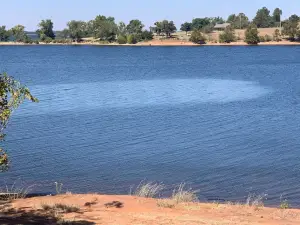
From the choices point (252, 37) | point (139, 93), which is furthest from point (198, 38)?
point (139, 93)

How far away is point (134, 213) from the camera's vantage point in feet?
47.2

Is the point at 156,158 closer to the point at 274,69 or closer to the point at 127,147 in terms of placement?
the point at 127,147

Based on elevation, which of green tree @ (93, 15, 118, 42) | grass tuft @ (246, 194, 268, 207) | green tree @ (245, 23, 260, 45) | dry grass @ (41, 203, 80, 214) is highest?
green tree @ (93, 15, 118, 42)

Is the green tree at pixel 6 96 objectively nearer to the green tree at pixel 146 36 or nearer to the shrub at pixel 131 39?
the shrub at pixel 131 39

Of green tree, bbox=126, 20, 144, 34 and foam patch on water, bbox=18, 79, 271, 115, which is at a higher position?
green tree, bbox=126, 20, 144, 34

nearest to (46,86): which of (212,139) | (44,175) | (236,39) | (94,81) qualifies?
(94,81)

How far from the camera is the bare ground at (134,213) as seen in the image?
43.0ft

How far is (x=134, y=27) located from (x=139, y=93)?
5605 inches

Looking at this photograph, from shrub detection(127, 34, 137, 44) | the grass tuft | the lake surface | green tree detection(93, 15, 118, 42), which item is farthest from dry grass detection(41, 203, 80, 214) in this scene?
green tree detection(93, 15, 118, 42)

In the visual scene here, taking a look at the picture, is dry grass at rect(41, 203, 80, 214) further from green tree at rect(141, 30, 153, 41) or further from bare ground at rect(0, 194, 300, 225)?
green tree at rect(141, 30, 153, 41)

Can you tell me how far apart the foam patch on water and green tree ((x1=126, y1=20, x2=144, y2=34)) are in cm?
12773

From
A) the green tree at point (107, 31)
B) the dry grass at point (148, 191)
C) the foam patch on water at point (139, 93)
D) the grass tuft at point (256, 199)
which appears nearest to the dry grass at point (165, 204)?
the dry grass at point (148, 191)

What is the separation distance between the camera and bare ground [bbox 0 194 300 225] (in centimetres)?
1311

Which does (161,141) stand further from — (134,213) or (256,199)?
(134,213)
